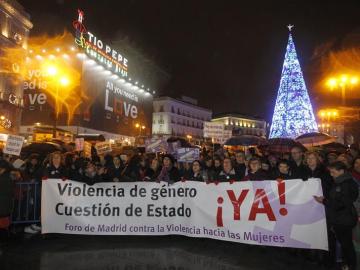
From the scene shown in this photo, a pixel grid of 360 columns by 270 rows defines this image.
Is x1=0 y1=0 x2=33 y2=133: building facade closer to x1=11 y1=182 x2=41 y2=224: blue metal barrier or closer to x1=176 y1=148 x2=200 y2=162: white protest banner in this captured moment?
x1=176 y1=148 x2=200 y2=162: white protest banner

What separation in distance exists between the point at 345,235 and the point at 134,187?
4.11m

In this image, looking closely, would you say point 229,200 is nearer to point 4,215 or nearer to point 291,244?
point 291,244

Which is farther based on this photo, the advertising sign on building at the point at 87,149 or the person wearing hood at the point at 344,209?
the advertising sign on building at the point at 87,149

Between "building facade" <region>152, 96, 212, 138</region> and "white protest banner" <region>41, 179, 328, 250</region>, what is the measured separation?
76.7 metres

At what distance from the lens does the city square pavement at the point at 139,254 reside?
5.90 m

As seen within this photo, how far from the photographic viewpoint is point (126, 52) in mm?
70562

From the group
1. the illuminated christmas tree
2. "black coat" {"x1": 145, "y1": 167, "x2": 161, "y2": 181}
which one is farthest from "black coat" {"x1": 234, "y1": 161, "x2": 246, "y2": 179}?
the illuminated christmas tree

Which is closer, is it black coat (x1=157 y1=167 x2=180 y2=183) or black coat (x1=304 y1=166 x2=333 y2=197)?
black coat (x1=304 y1=166 x2=333 y2=197)

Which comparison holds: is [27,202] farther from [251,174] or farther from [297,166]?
[297,166]

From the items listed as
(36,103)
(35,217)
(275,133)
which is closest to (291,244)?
(35,217)

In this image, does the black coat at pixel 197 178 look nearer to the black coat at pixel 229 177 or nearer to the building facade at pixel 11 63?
the black coat at pixel 229 177

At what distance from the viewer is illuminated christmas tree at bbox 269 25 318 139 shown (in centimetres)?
2864

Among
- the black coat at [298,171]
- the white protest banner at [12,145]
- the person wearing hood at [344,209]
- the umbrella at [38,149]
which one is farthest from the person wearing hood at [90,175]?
the umbrella at [38,149]

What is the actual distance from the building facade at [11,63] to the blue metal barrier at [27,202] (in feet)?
99.1
